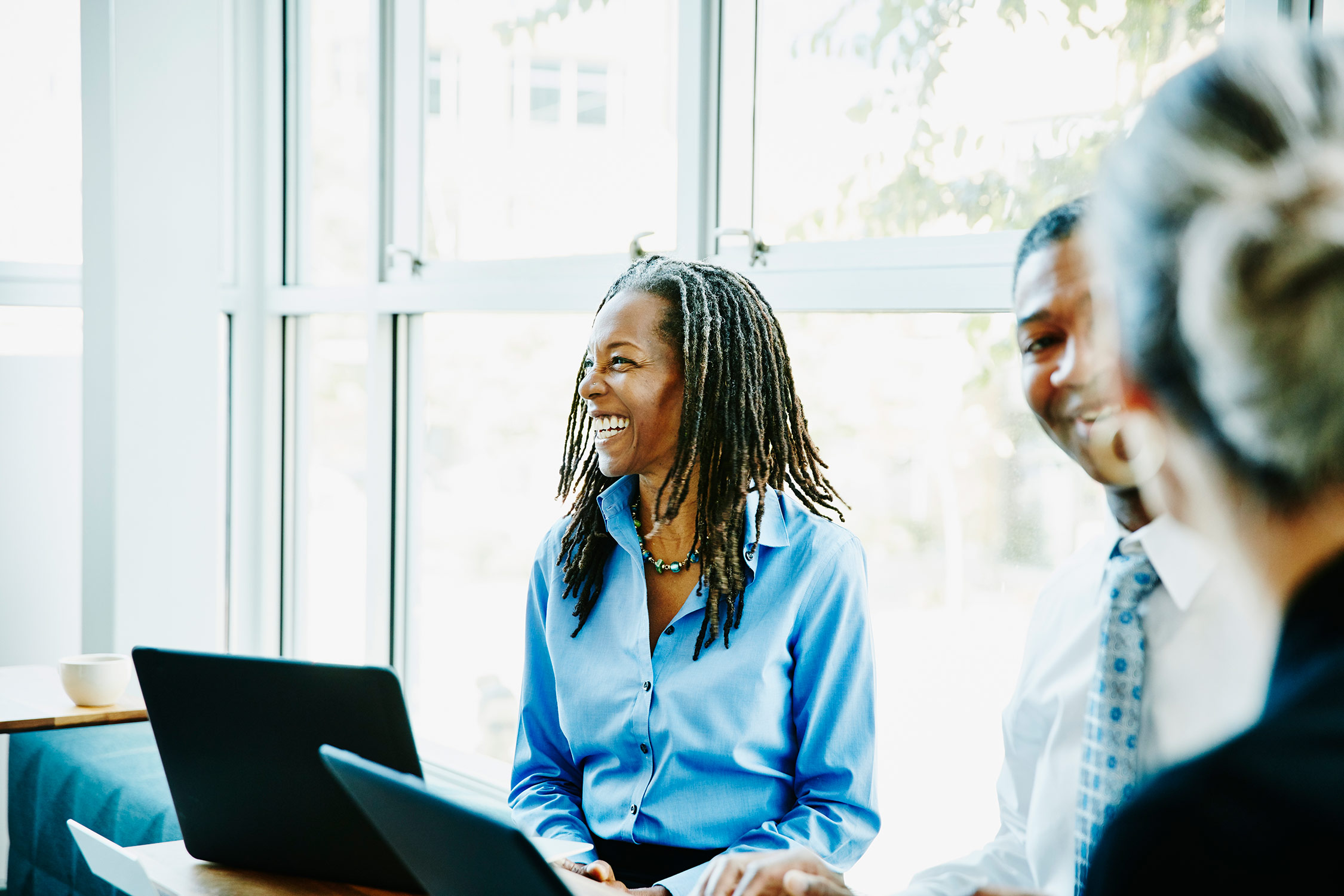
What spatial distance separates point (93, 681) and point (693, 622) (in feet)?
3.90

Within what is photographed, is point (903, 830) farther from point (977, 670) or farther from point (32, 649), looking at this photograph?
point (32, 649)

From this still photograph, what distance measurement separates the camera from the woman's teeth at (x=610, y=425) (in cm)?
185

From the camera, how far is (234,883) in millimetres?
1396

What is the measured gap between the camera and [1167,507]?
0.63 meters

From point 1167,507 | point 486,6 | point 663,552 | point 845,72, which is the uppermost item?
point 486,6

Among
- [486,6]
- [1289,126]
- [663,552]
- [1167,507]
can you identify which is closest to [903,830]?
[663,552]

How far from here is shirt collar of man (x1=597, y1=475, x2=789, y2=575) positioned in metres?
1.80

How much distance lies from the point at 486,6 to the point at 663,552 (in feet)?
5.41

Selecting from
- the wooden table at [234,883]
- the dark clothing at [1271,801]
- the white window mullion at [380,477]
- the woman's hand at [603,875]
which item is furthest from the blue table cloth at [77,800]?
the dark clothing at [1271,801]

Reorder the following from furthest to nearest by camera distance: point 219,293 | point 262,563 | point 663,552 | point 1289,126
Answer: point 262,563, point 219,293, point 663,552, point 1289,126

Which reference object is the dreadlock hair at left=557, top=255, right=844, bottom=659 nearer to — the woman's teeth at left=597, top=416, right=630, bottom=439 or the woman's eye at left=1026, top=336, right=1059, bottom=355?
the woman's teeth at left=597, top=416, right=630, bottom=439

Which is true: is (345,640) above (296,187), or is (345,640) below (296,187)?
below

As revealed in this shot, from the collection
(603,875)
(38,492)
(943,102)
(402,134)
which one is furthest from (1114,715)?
(38,492)

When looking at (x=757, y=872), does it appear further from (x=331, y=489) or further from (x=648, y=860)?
(x=331, y=489)
